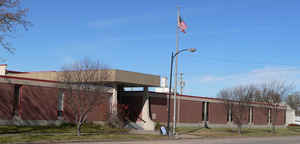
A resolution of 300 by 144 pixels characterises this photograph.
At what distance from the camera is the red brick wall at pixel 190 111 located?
169ft

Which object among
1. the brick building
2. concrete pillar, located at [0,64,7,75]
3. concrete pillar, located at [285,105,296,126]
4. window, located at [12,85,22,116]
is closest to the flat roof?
the brick building

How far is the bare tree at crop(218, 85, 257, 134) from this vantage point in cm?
4628

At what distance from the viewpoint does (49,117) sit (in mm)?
35500

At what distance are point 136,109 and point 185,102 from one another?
9.23m

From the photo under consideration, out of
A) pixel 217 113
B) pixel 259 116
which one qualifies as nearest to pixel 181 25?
pixel 217 113

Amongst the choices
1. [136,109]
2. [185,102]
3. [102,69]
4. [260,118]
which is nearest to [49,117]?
[102,69]

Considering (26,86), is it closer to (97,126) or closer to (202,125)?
(97,126)

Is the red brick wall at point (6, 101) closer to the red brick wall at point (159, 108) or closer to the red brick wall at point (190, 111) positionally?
the red brick wall at point (159, 108)

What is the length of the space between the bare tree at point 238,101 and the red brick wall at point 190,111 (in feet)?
13.7

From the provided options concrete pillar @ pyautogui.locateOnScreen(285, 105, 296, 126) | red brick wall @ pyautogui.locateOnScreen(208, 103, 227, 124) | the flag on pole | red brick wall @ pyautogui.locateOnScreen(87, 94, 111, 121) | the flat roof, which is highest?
the flag on pole

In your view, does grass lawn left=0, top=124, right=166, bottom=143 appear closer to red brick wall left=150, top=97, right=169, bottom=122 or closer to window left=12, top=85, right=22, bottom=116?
window left=12, top=85, right=22, bottom=116

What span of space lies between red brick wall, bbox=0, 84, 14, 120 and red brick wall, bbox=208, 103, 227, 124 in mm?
31141

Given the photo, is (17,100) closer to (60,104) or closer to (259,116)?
(60,104)

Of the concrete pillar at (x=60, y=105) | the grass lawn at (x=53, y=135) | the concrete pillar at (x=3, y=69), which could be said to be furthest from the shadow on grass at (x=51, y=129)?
the concrete pillar at (x=3, y=69)
